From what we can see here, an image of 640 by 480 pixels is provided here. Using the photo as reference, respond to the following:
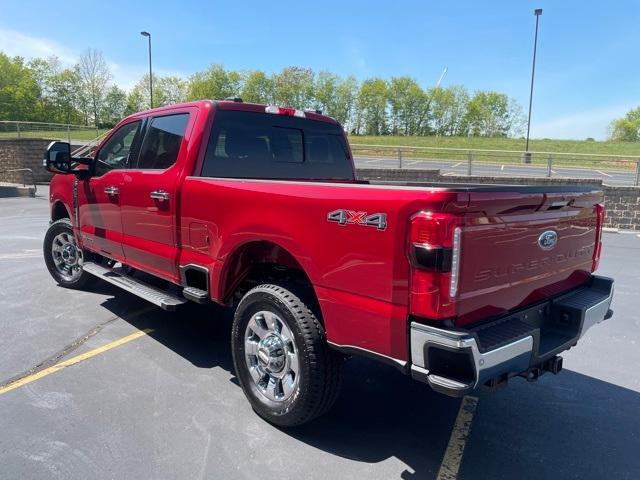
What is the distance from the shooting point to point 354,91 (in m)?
84.9

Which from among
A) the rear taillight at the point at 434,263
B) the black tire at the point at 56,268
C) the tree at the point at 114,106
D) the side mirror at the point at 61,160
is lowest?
the black tire at the point at 56,268

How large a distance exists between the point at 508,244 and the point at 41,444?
9.58 feet

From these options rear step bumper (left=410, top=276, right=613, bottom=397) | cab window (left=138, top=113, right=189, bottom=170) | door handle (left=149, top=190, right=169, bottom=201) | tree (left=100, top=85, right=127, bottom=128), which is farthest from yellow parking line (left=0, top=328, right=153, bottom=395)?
tree (left=100, top=85, right=127, bottom=128)

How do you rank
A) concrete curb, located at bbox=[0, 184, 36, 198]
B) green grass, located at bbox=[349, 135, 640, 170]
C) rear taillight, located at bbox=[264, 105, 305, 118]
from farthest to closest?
concrete curb, located at bbox=[0, 184, 36, 198] → green grass, located at bbox=[349, 135, 640, 170] → rear taillight, located at bbox=[264, 105, 305, 118]

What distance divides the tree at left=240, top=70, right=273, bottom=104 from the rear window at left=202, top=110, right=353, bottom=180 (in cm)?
7990

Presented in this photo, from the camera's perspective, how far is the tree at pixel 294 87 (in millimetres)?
82250

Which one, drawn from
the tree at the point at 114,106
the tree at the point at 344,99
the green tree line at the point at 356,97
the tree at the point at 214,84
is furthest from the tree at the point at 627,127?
the tree at the point at 114,106

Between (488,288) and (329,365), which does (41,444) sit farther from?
(488,288)

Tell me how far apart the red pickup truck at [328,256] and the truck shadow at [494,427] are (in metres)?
0.47

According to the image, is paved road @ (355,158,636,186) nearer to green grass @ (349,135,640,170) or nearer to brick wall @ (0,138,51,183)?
green grass @ (349,135,640,170)

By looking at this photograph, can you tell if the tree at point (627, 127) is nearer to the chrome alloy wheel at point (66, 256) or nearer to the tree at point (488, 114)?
the tree at point (488, 114)

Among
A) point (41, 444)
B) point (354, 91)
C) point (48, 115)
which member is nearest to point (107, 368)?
point (41, 444)

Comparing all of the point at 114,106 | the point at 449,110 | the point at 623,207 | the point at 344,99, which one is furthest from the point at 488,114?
the point at 623,207

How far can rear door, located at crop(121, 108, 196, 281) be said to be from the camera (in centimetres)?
396
